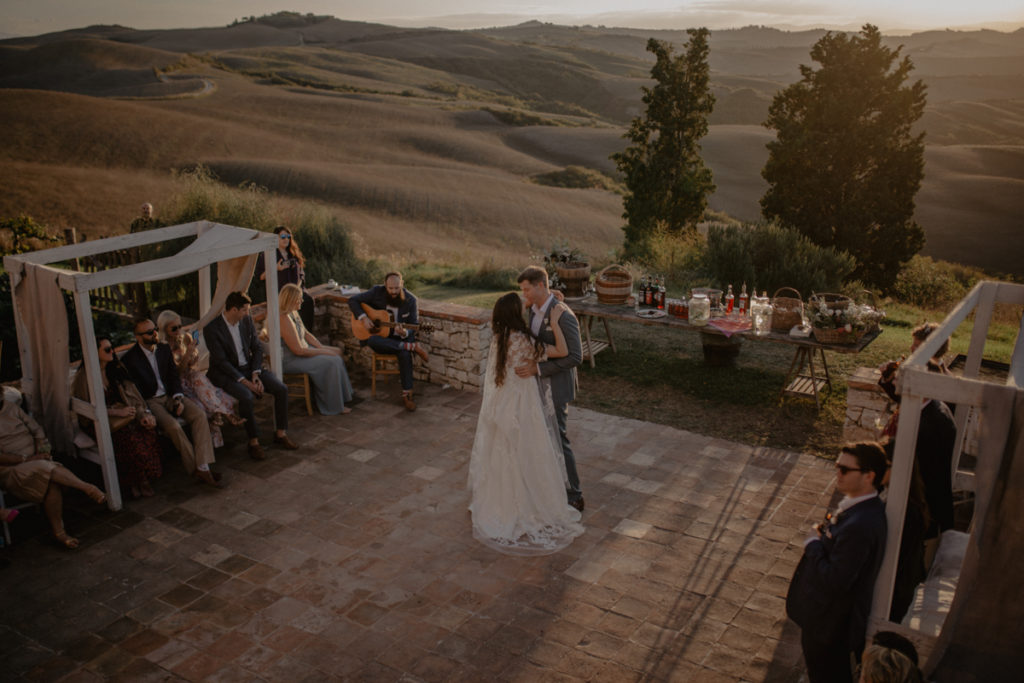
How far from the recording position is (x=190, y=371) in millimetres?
6855

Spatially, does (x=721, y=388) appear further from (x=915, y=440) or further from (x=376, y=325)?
(x=915, y=440)

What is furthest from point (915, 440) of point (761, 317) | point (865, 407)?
point (761, 317)

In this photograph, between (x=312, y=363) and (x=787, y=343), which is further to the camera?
(x=787, y=343)

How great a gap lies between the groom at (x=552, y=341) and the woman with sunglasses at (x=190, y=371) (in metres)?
3.28

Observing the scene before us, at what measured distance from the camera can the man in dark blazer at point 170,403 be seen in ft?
21.2

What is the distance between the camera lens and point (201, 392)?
22.5ft

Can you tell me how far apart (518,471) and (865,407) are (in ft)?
12.0

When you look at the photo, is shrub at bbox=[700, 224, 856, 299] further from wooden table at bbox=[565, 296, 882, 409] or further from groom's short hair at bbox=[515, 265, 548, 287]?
groom's short hair at bbox=[515, 265, 548, 287]

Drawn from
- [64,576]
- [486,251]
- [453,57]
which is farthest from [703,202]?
[453,57]

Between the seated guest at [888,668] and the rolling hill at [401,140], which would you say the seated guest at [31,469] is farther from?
the rolling hill at [401,140]

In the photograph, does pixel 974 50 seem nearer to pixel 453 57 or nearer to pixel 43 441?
pixel 453 57

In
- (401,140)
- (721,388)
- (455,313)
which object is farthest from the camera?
(401,140)

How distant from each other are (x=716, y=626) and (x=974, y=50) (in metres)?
155

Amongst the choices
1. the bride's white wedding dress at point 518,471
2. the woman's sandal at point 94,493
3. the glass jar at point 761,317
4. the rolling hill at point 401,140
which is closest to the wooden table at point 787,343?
the glass jar at point 761,317
